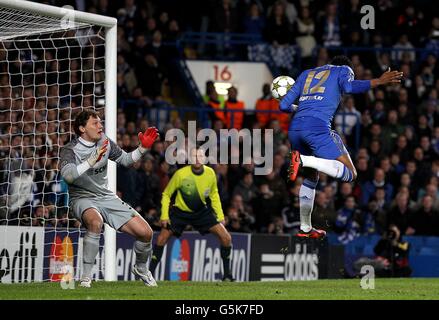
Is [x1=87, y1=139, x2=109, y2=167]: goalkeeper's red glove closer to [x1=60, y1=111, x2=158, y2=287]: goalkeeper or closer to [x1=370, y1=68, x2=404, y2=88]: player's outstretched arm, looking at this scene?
[x1=60, y1=111, x2=158, y2=287]: goalkeeper

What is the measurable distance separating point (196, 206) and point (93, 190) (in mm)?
4161

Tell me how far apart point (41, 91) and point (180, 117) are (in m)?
4.23

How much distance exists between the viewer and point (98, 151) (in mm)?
11609

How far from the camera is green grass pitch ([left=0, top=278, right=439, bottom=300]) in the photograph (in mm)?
11281

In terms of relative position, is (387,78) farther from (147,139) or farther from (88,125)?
(88,125)

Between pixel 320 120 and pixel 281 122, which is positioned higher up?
pixel 320 120

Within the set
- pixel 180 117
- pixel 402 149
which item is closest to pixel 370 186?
pixel 402 149

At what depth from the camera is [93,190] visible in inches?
484

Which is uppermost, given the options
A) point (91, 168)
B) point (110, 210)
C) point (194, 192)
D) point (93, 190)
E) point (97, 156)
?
point (97, 156)

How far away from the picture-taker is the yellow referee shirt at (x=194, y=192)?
1631 centimetres

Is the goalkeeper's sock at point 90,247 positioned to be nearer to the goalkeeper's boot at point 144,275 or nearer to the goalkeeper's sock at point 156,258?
the goalkeeper's boot at point 144,275

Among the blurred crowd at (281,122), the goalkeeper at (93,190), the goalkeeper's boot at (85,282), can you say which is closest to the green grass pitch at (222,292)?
the goalkeeper's boot at (85,282)

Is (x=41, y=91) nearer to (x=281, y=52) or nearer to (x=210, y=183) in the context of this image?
(x=210, y=183)

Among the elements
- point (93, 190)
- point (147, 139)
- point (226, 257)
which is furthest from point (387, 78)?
point (226, 257)
